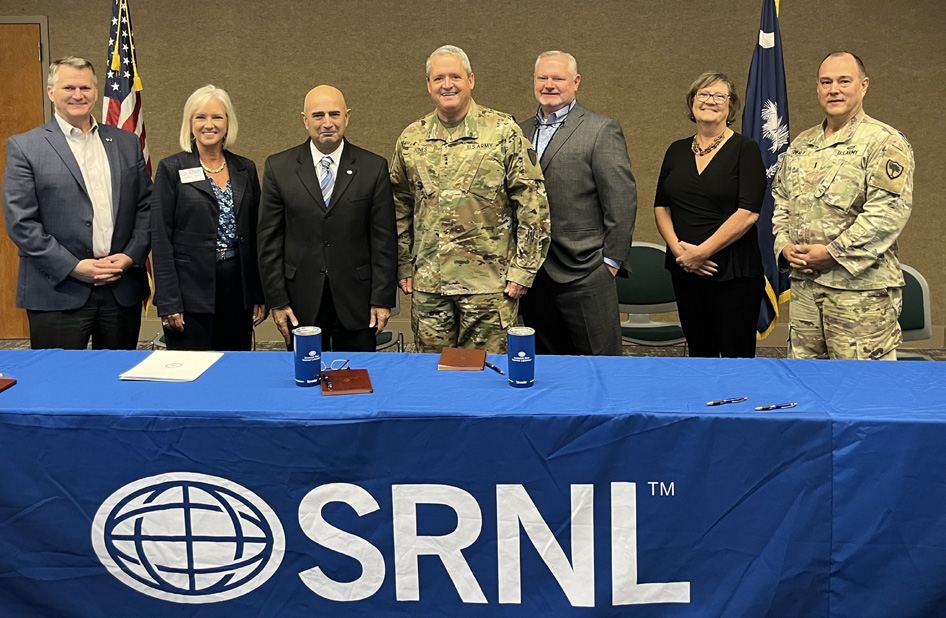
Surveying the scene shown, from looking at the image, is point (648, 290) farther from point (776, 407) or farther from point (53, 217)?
point (53, 217)

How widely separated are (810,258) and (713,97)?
84 cm

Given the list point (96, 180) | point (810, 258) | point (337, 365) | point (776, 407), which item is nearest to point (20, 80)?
point (96, 180)

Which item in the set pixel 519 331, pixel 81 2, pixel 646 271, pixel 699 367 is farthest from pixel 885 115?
pixel 81 2

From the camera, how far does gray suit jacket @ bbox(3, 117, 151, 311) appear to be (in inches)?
125

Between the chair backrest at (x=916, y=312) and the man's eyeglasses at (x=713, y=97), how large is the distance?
1334 millimetres

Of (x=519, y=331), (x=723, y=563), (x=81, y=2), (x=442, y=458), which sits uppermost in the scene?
(x=81, y=2)

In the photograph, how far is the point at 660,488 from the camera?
1.94 m

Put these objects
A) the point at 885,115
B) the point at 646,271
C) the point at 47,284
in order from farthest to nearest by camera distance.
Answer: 1. the point at 885,115
2. the point at 646,271
3. the point at 47,284

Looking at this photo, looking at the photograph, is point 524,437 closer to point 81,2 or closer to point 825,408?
point 825,408

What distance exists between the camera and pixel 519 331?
7.06 ft

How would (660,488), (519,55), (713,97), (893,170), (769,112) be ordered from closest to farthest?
(660,488) → (893,170) → (713,97) → (769,112) → (519,55)

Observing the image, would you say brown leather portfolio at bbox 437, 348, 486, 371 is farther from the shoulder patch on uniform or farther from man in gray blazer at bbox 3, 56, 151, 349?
the shoulder patch on uniform

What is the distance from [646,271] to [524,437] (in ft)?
9.86

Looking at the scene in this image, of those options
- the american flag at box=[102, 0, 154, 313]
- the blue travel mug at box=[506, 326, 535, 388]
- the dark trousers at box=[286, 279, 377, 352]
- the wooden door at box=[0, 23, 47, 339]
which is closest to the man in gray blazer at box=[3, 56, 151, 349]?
the dark trousers at box=[286, 279, 377, 352]
